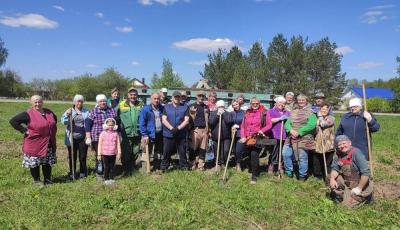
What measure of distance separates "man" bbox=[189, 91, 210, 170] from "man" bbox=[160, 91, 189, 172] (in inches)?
14.3

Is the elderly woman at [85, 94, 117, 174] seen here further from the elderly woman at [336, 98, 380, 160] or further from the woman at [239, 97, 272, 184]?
the elderly woman at [336, 98, 380, 160]

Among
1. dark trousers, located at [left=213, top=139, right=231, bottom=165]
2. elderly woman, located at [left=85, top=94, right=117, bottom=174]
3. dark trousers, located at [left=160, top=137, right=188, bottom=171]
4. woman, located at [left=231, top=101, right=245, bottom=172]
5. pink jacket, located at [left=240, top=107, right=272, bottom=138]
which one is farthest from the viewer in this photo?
dark trousers, located at [left=213, top=139, right=231, bottom=165]

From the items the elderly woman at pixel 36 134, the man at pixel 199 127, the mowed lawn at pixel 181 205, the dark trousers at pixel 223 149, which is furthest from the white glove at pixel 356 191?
the elderly woman at pixel 36 134

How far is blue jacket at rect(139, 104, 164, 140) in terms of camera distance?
9.16m

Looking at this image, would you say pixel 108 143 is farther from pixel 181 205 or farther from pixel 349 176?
pixel 349 176

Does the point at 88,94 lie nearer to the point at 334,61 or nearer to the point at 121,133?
the point at 334,61

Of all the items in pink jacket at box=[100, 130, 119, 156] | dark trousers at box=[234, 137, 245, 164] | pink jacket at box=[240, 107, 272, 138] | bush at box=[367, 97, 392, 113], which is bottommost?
bush at box=[367, 97, 392, 113]

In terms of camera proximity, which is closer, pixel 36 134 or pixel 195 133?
pixel 36 134

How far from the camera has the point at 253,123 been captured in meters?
9.09

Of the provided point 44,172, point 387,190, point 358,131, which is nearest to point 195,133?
point 44,172

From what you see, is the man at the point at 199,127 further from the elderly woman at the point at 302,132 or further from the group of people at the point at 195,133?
the elderly woman at the point at 302,132

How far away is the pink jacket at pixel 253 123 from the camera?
9062 mm

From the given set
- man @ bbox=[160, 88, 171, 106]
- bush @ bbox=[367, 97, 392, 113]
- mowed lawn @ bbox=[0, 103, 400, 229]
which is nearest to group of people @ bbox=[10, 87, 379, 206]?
mowed lawn @ bbox=[0, 103, 400, 229]

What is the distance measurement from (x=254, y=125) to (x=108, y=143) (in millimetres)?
3310
